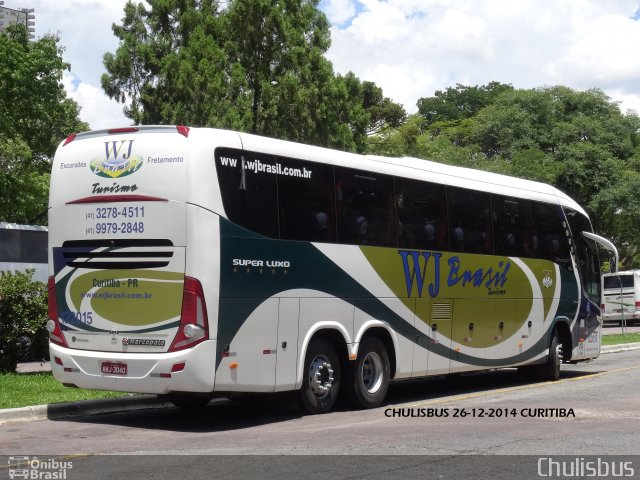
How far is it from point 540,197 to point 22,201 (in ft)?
55.4

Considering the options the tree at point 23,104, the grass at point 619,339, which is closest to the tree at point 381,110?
the grass at point 619,339

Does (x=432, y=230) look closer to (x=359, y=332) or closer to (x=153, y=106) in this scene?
(x=359, y=332)

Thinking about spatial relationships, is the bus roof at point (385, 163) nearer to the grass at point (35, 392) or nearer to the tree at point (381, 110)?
the grass at point (35, 392)

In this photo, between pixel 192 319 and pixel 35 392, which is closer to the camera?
pixel 192 319

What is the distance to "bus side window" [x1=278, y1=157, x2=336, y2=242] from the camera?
40.8ft

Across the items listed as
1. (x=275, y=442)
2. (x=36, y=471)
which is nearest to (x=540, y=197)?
(x=275, y=442)

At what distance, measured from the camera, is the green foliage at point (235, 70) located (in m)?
27.0

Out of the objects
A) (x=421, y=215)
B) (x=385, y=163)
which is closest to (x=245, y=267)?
(x=385, y=163)

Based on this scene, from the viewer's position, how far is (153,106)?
2848cm

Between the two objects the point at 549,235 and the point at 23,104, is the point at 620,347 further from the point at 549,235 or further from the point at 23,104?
the point at 23,104

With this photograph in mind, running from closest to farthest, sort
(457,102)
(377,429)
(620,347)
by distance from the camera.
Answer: (377,429) < (620,347) < (457,102)

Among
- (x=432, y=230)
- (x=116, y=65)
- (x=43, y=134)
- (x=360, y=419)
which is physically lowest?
(x=360, y=419)

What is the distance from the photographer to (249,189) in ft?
39.0

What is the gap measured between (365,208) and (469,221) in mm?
3000
